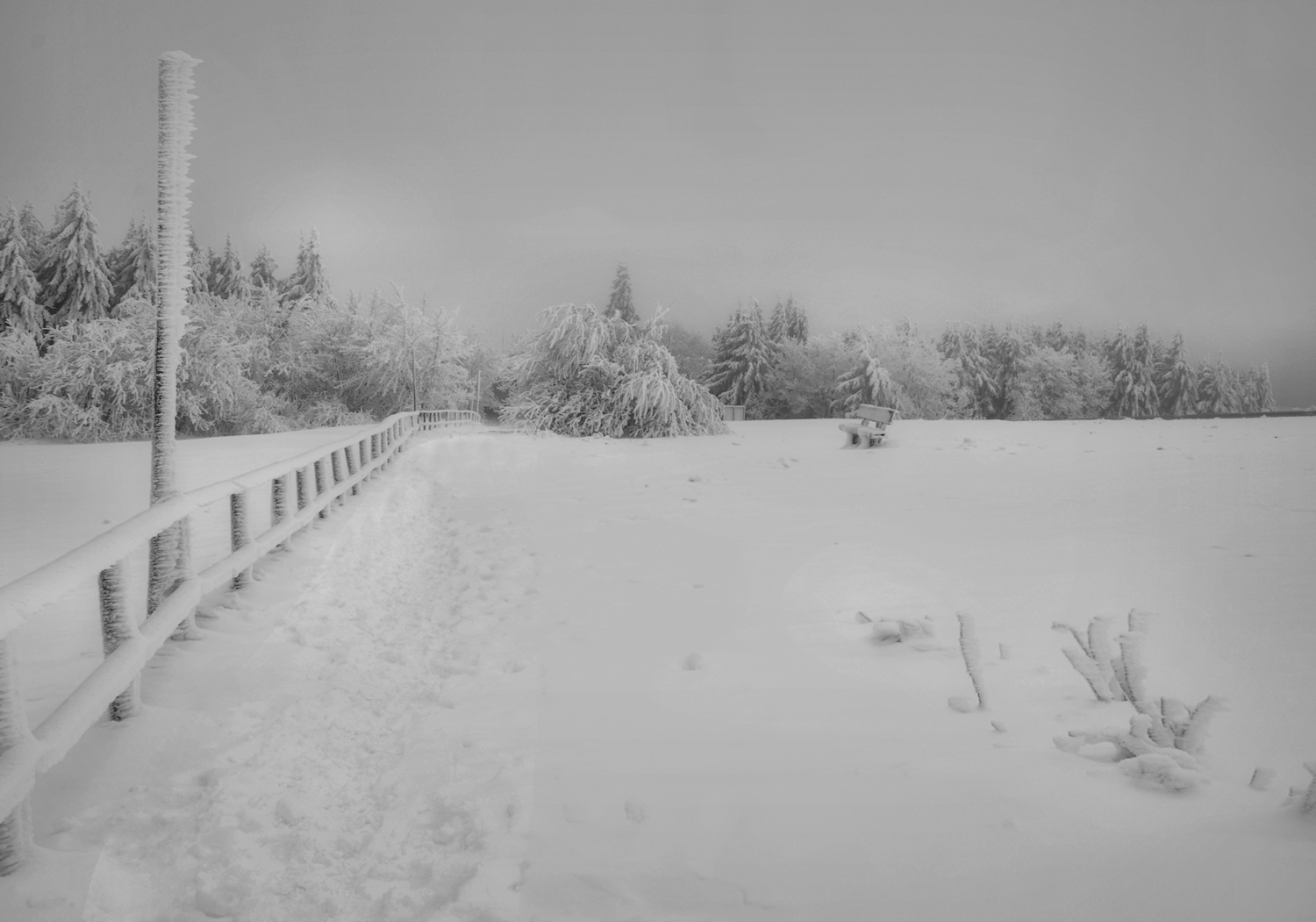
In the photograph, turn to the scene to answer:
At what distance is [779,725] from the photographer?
309 centimetres

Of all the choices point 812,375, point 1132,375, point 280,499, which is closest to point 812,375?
point 812,375

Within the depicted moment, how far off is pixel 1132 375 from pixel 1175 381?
6220 mm

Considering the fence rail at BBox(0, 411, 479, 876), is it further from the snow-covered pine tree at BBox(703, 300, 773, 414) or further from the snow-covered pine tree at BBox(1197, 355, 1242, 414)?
the snow-covered pine tree at BBox(1197, 355, 1242, 414)

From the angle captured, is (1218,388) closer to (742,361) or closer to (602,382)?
(742,361)

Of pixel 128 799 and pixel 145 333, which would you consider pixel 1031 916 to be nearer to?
pixel 128 799

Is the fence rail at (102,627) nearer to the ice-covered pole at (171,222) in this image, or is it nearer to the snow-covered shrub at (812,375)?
the ice-covered pole at (171,222)

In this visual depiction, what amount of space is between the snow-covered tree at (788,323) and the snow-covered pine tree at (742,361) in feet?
12.2

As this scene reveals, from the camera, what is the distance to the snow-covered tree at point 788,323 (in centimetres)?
6088

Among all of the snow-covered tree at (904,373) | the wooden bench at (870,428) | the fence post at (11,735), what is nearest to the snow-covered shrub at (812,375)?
the snow-covered tree at (904,373)

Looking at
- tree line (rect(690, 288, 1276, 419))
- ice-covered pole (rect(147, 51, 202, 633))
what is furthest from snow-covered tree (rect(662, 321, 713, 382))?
ice-covered pole (rect(147, 51, 202, 633))

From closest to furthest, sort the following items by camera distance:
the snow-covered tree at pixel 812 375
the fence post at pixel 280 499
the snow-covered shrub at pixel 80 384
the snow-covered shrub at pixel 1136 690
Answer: the snow-covered shrub at pixel 1136 690 < the fence post at pixel 280 499 < the snow-covered shrub at pixel 80 384 < the snow-covered tree at pixel 812 375

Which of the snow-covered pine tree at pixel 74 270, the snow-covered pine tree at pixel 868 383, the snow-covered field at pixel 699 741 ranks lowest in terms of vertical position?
the snow-covered field at pixel 699 741

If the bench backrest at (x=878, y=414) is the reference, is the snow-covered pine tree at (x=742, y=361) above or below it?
above

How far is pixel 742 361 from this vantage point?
5569 cm
